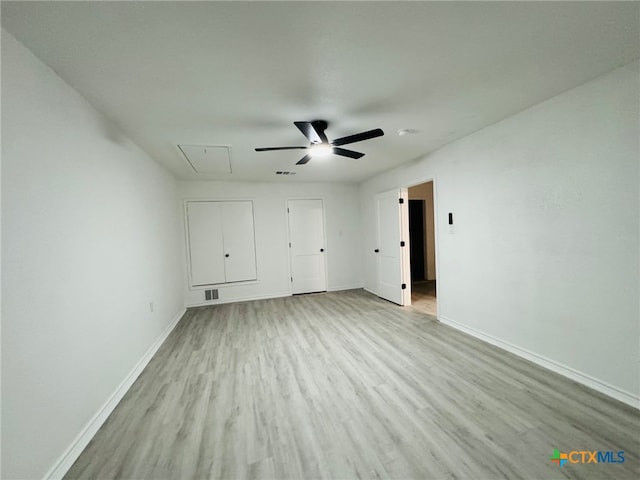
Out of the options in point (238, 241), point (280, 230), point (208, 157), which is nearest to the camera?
point (208, 157)

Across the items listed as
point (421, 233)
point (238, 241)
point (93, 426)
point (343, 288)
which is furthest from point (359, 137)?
point (421, 233)

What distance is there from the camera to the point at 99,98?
5.80 feet

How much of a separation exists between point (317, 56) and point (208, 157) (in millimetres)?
2262

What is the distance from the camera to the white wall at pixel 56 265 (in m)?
1.14

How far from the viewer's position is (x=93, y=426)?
5.34 ft

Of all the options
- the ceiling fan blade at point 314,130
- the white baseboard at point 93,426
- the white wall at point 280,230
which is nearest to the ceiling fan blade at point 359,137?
the ceiling fan blade at point 314,130

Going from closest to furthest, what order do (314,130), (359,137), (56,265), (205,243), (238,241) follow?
(56,265), (314,130), (359,137), (205,243), (238,241)

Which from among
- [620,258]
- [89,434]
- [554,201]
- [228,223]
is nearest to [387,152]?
[554,201]

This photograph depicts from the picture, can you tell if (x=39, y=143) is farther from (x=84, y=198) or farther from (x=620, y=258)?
(x=620, y=258)

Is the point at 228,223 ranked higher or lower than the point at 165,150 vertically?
lower

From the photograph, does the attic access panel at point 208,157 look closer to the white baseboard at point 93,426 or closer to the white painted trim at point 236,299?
the white baseboard at point 93,426

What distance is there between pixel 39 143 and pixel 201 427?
6.47 ft

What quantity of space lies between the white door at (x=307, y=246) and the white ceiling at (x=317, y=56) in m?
2.81

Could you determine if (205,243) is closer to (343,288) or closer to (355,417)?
(343,288)
